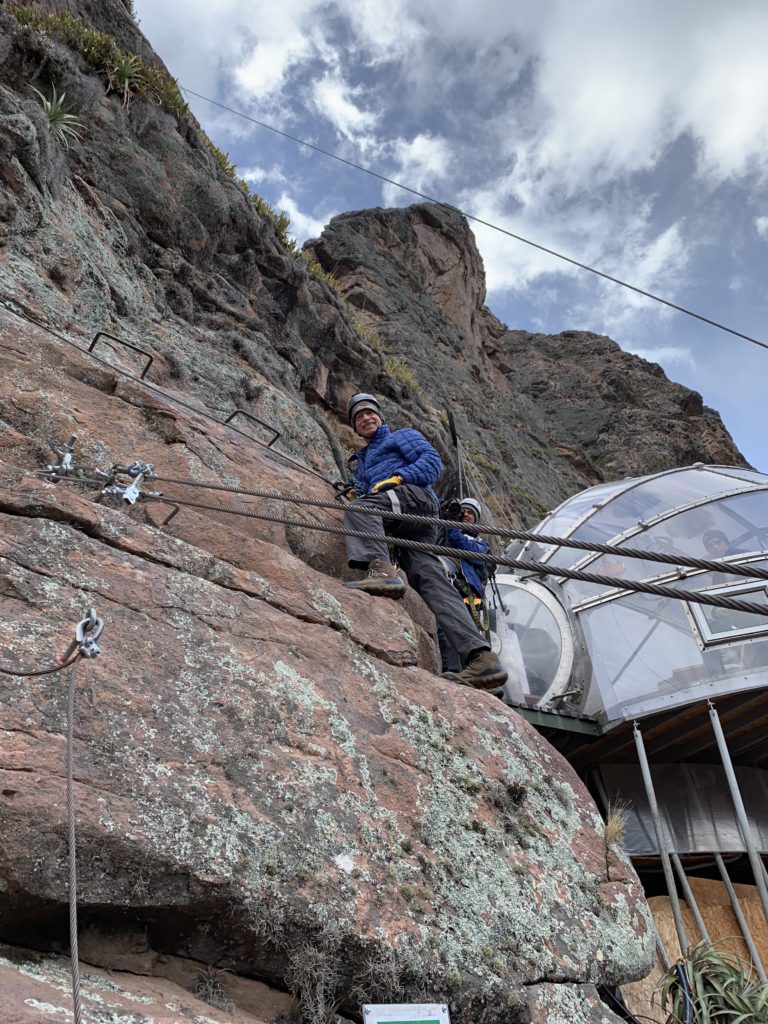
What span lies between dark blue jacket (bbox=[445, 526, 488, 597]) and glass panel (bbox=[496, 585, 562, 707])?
1136mm

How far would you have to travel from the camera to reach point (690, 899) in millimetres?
8094

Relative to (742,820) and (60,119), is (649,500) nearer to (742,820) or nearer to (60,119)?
(742,820)

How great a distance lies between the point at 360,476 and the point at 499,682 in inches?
107

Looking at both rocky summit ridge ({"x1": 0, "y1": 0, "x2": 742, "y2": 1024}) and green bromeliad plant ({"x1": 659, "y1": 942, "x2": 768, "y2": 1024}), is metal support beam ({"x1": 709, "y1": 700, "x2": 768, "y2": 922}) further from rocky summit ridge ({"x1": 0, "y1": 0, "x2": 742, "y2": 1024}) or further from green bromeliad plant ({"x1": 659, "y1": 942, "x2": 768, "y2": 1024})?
rocky summit ridge ({"x1": 0, "y1": 0, "x2": 742, "y2": 1024})

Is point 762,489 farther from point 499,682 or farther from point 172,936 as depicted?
point 172,936

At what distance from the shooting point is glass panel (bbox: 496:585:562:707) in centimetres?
985

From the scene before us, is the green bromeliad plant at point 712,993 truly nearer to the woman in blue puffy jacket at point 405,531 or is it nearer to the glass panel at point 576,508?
the woman in blue puffy jacket at point 405,531

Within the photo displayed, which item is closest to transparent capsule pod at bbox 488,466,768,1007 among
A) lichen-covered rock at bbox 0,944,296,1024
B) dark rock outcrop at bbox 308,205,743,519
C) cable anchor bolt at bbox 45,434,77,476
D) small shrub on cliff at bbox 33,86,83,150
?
cable anchor bolt at bbox 45,434,77,476

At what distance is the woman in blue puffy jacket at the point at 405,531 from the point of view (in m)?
6.70

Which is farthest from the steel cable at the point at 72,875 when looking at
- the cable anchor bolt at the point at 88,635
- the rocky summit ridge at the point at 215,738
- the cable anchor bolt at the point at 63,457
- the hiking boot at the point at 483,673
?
the hiking boot at the point at 483,673

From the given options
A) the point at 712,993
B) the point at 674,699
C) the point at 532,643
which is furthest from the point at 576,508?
the point at 712,993

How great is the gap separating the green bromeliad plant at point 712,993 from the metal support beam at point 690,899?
7.06ft

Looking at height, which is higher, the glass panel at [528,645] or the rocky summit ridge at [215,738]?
the glass panel at [528,645]

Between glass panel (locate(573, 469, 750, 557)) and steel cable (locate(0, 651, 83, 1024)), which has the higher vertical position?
glass panel (locate(573, 469, 750, 557))
